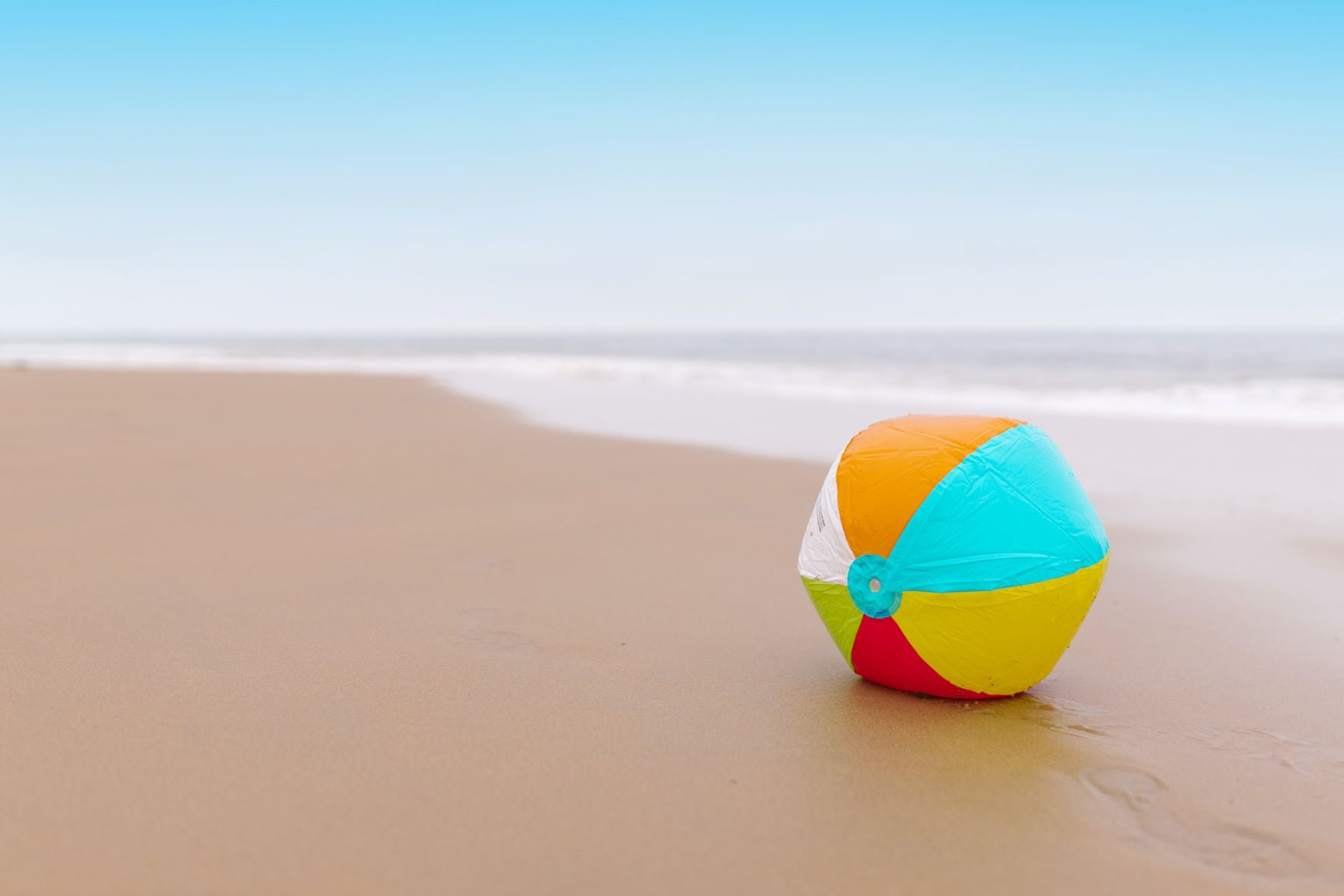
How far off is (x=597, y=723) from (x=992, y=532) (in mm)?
1592

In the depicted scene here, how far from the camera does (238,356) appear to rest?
44094 millimetres

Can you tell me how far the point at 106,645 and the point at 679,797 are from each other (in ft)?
9.01

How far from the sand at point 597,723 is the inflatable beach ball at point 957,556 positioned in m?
0.24

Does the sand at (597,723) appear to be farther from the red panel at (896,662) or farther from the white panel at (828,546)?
the white panel at (828,546)

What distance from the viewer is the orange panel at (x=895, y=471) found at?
3.68 meters

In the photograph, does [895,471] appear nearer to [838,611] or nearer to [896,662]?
[838,611]

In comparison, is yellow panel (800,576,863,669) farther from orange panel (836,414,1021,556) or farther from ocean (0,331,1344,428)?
ocean (0,331,1344,428)

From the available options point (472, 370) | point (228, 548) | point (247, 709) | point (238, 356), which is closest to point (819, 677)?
point (247, 709)

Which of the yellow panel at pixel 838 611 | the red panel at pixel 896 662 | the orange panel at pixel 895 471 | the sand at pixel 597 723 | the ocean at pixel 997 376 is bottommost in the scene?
the ocean at pixel 997 376

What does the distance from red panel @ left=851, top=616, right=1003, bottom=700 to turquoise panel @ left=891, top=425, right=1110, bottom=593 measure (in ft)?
0.72

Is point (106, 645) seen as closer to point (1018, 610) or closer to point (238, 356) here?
point (1018, 610)

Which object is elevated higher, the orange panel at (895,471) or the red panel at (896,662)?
the orange panel at (895,471)

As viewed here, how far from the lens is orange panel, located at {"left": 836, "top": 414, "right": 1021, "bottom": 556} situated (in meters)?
3.68

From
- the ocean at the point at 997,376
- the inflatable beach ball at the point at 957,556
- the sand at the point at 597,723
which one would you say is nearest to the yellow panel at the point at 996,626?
the inflatable beach ball at the point at 957,556
